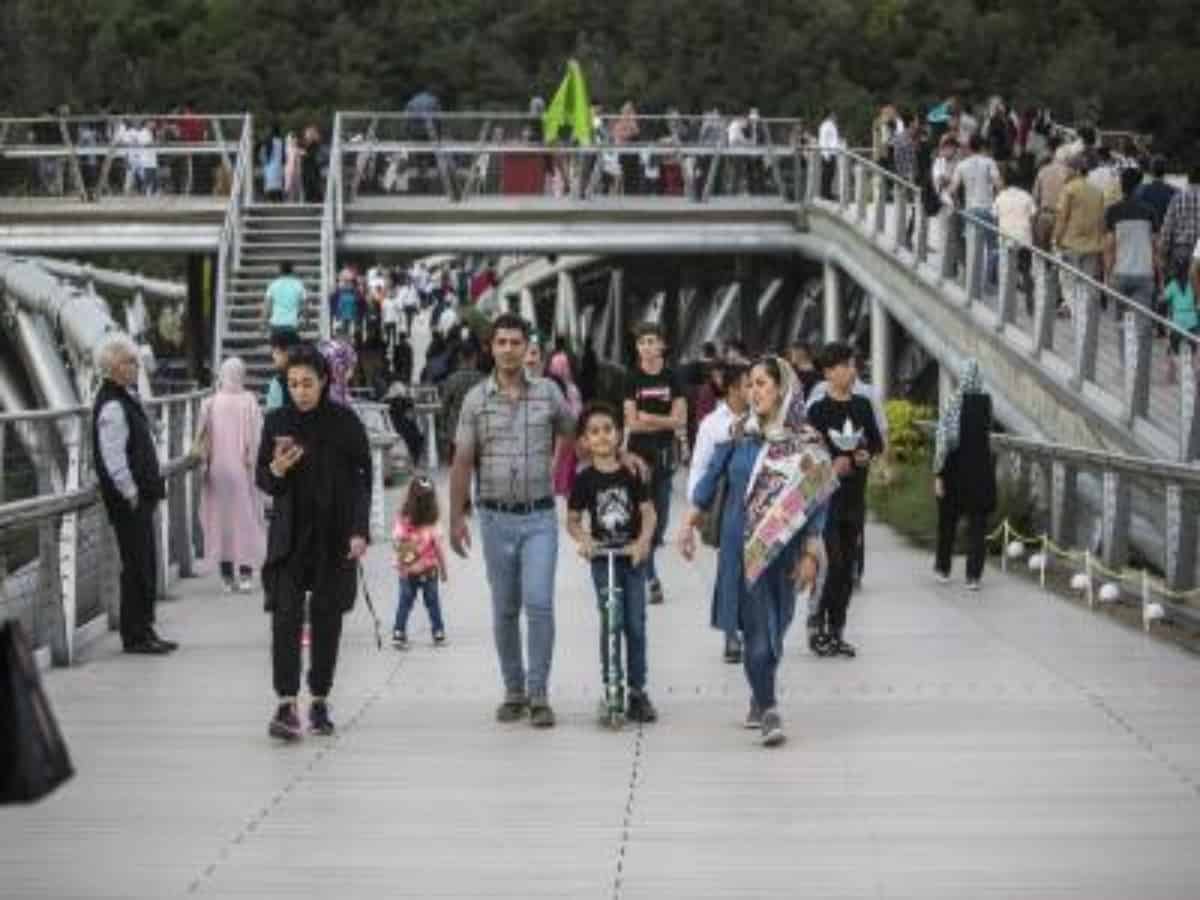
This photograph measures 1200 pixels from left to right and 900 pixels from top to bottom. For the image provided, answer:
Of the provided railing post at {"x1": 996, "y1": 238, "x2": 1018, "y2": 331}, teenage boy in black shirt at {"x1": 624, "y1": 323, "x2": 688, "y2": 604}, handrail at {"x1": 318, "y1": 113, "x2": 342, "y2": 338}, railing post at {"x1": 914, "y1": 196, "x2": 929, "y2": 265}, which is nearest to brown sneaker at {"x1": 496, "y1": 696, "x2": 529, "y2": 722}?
teenage boy in black shirt at {"x1": 624, "y1": 323, "x2": 688, "y2": 604}

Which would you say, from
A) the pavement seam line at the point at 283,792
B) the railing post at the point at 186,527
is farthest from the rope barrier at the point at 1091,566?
the railing post at the point at 186,527

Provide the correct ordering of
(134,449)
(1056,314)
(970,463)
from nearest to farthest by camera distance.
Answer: (134,449)
(970,463)
(1056,314)

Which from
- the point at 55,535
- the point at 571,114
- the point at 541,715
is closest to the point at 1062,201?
the point at 55,535

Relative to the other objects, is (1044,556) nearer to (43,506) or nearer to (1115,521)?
(1115,521)

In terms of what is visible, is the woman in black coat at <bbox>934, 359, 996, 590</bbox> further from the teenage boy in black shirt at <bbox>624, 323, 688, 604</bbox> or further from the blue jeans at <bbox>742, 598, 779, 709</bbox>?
the blue jeans at <bbox>742, 598, 779, 709</bbox>

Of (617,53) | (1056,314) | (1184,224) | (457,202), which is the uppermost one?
(1184,224)

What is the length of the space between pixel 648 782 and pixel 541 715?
5.66ft

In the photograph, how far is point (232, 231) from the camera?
138 feet

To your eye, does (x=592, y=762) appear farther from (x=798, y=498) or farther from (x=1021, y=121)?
(x=1021, y=121)

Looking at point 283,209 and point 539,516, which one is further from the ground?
point 539,516

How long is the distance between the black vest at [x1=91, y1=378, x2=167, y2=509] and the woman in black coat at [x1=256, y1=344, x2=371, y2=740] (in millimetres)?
3795

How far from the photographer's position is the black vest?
16.3 m

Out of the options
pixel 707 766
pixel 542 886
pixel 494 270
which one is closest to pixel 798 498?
pixel 707 766

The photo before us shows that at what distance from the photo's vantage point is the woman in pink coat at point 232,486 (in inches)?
780
